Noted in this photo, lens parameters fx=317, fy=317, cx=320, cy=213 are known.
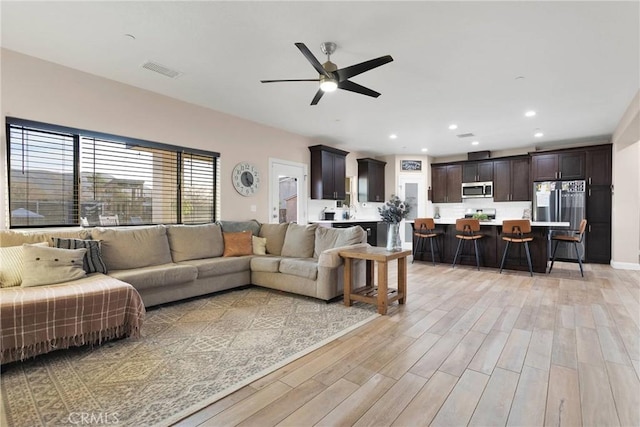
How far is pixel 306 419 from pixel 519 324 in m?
2.46

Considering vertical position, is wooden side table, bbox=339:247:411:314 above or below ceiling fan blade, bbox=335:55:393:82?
below

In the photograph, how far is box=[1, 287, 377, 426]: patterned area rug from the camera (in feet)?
5.69

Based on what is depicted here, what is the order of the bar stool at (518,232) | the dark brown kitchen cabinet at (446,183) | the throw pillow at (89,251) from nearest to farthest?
the throw pillow at (89,251)
the bar stool at (518,232)
the dark brown kitchen cabinet at (446,183)

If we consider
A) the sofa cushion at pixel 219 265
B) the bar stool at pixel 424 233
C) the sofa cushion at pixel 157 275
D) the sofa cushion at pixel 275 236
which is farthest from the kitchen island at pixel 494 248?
the sofa cushion at pixel 157 275

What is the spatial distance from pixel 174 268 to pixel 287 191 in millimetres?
3155

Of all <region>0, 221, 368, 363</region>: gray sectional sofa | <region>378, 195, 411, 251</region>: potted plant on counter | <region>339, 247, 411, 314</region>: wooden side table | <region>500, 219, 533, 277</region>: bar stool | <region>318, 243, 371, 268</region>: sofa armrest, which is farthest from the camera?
<region>500, 219, 533, 277</region>: bar stool

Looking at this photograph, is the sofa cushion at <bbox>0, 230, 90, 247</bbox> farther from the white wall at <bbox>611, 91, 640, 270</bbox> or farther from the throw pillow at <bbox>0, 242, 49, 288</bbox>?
the white wall at <bbox>611, 91, 640, 270</bbox>

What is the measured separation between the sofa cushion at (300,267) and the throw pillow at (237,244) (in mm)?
772

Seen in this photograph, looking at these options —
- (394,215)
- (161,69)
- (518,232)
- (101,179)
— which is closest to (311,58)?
(161,69)

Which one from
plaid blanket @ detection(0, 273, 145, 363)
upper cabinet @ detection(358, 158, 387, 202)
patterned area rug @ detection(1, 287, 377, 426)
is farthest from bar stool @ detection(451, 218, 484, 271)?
plaid blanket @ detection(0, 273, 145, 363)

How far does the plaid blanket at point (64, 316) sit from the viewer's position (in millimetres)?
2125

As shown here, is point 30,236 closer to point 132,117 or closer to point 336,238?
point 132,117

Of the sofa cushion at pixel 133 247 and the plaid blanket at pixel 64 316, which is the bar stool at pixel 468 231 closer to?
the sofa cushion at pixel 133 247

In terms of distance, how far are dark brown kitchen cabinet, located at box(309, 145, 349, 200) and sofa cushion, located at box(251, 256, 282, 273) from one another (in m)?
2.68
